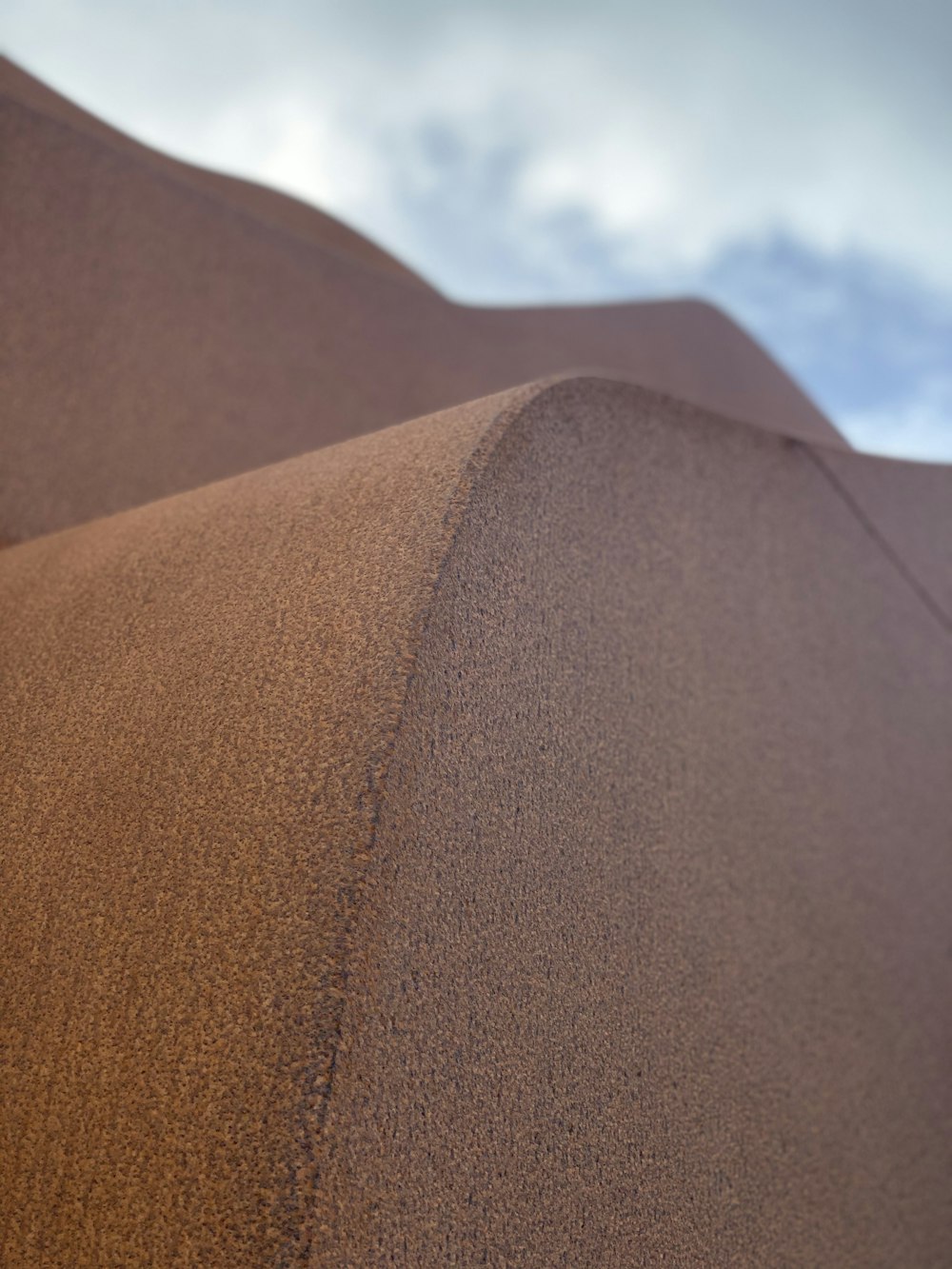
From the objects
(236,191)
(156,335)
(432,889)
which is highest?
(236,191)

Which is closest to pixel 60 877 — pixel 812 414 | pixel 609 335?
pixel 609 335

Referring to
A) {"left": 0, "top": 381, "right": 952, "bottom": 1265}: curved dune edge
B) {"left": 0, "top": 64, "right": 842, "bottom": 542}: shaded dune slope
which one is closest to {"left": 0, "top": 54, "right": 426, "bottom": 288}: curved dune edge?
{"left": 0, "top": 64, "right": 842, "bottom": 542}: shaded dune slope

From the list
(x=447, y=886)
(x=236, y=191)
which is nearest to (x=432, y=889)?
(x=447, y=886)

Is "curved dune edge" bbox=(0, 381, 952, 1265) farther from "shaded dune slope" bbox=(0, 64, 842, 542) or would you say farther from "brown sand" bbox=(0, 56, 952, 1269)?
"shaded dune slope" bbox=(0, 64, 842, 542)

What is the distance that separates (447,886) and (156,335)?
182 centimetres

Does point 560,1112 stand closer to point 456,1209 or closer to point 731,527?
point 456,1209

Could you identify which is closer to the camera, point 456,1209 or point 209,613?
point 456,1209

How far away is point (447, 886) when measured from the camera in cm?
80

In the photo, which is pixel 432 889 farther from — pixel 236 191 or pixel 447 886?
pixel 236 191

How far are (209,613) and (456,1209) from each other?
25.2 inches

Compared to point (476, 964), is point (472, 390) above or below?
above

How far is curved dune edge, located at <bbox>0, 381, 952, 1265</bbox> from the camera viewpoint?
0.69m

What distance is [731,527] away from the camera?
159 cm

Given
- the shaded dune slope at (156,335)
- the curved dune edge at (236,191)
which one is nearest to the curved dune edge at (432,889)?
the shaded dune slope at (156,335)
